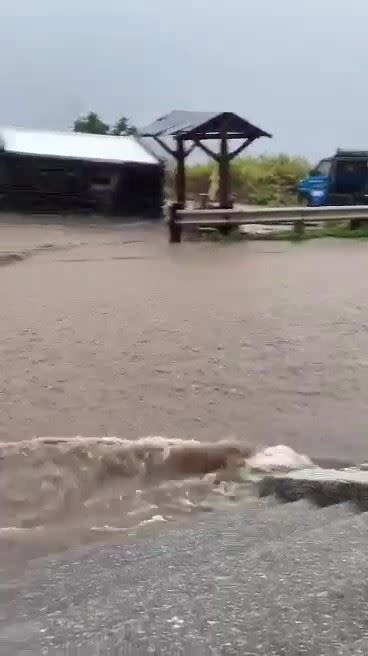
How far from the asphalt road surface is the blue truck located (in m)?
22.7

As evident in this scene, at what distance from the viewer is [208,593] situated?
383cm

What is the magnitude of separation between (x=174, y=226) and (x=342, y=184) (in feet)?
29.6

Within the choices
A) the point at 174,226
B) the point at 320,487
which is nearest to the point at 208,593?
the point at 320,487

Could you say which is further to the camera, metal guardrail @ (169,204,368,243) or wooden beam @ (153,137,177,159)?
wooden beam @ (153,137,177,159)

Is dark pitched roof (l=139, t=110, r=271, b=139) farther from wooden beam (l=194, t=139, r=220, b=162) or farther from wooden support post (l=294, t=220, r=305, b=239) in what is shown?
wooden support post (l=294, t=220, r=305, b=239)

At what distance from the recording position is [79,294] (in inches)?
512


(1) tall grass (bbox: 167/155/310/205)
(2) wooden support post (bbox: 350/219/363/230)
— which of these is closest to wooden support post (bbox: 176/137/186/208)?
(2) wooden support post (bbox: 350/219/363/230)

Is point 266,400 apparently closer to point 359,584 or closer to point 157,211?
point 359,584

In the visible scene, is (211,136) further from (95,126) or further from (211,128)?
(95,126)

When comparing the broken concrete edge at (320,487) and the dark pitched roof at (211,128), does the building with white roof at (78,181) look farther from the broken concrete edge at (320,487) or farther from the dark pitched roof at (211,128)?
the broken concrete edge at (320,487)

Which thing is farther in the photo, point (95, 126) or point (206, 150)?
point (95, 126)

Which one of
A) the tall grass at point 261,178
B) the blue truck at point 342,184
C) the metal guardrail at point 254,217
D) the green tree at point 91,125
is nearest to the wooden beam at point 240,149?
the metal guardrail at point 254,217

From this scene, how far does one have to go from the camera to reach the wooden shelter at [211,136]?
862 inches

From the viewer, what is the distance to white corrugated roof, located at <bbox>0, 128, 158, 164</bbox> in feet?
82.8
